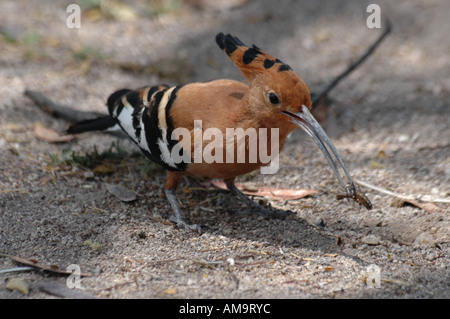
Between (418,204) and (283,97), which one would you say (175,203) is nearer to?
(283,97)

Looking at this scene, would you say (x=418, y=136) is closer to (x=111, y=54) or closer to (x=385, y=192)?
(x=385, y=192)

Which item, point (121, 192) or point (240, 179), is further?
point (240, 179)

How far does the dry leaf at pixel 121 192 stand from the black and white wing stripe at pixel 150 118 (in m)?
0.28

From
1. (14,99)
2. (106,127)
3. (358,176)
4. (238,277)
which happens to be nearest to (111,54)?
(14,99)

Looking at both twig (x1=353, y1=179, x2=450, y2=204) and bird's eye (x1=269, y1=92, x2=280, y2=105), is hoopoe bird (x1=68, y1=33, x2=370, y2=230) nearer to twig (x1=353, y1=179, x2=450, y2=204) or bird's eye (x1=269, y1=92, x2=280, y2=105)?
bird's eye (x1=269, y1=92, x2=280, y2=105)

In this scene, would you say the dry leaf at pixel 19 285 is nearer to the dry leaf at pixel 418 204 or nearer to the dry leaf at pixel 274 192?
the dry leaf at pixel 274 192

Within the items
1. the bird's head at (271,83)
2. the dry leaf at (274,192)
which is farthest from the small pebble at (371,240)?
the bird's head at (271,83)

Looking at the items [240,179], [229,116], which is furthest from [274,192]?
[229,116]

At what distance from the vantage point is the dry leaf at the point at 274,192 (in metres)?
3.82

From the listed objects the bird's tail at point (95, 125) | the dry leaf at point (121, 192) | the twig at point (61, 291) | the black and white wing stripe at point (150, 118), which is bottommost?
the twig at point (61, 291)

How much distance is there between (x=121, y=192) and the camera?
12.1ft

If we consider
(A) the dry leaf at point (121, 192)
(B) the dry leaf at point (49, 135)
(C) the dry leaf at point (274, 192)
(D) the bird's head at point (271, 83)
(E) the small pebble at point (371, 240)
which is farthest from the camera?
(B) the dry leaf at point (49, 135)

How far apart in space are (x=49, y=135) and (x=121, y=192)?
1.07m
